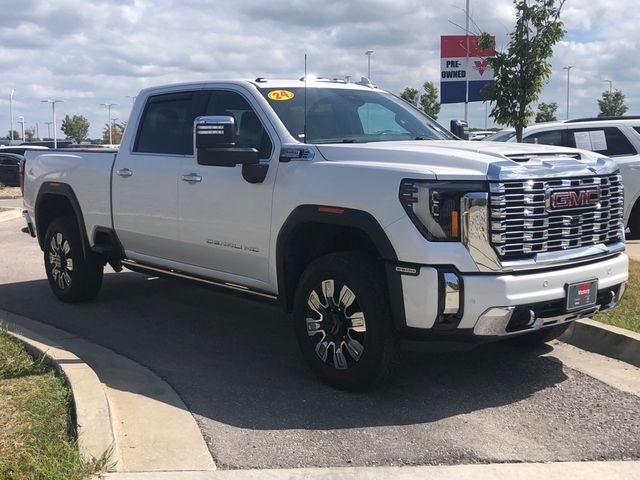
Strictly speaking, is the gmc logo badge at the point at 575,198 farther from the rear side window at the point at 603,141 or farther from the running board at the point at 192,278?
the rear side window at the point at 603,141

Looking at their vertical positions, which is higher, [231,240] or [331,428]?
[231,240]

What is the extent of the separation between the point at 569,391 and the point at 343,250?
1803 millimetres

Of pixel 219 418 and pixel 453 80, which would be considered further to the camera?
pixel 453 80

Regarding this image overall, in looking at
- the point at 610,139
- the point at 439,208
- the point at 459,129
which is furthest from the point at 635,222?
the point at 439,208

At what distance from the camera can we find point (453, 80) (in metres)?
21.8

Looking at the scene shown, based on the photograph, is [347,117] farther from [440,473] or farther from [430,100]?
[430,100]

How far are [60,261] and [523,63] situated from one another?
19.6ft

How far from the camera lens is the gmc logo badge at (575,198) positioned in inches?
176

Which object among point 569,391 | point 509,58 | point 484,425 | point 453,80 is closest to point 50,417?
point 484,425

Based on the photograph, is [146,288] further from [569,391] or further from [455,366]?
[569,391]

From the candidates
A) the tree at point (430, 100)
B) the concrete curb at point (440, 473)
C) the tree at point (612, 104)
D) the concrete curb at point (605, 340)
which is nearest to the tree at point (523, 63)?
the concrete curb at point (605, 340)

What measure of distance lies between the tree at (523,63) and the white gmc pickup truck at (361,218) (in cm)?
321

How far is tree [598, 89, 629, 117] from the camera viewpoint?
3816 cm

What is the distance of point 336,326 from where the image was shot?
4816 millimetres
